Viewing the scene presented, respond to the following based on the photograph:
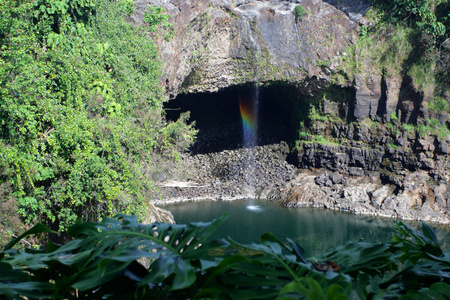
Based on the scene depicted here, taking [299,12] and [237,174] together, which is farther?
[237,174]

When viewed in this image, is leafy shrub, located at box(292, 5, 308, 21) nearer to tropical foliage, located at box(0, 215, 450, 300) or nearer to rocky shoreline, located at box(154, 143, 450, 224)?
rocky shoreline, located at box(154, 143, 450, 224)

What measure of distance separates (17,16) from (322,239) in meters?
9.76

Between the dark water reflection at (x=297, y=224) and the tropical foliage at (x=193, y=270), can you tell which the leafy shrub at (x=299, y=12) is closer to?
the dark water reflection at (x=297, y=224)

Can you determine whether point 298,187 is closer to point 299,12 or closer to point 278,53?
point 278,53

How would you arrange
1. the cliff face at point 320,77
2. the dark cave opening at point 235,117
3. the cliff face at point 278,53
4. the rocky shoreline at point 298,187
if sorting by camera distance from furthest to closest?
the dark cave opening at point 235,117, the cliff face at point 278,53, the cliff face at point 320,77, the rocky shoreline at point 298,187

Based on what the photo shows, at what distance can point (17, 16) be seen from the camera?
6551 millimetres

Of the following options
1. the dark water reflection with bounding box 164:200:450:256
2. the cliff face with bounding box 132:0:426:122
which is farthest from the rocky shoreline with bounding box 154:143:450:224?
the cliff face with bounding box 132:0:426:122

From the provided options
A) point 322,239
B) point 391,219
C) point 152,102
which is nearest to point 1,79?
point 152,102

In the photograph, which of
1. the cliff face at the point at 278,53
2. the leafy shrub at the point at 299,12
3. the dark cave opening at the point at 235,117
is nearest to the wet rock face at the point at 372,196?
the cliff face at the point at 278,53

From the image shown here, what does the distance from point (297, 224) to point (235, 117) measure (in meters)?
9.71

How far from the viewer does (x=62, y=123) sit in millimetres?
6207

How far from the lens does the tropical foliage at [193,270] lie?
20.6 inches

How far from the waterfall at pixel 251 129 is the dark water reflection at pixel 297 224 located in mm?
2417

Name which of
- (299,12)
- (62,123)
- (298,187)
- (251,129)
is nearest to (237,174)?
(251,129)
